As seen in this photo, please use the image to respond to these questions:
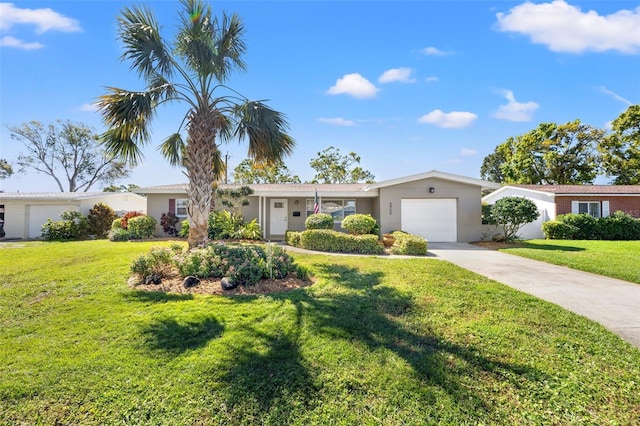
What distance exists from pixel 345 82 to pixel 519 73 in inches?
260

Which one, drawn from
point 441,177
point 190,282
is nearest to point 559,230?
point 441,177

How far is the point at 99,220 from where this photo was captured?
17469 mm

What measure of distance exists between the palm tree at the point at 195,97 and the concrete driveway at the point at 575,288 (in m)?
6.84

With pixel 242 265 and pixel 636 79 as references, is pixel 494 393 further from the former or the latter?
pixel 636 79

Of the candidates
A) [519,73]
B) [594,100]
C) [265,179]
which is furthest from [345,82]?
[265,179]

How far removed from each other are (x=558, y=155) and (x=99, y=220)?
39.0 m

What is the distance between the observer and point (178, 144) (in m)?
10.1

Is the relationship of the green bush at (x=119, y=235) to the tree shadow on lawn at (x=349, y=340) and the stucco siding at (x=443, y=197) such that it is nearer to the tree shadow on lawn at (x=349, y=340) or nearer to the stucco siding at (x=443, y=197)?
the tree shadow on lawn at (x=349, y=340)

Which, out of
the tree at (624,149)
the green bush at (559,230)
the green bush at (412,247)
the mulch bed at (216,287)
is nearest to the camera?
the mulch bed at (216,287)

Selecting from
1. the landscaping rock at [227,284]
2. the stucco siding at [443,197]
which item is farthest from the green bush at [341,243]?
the landscaping rock at [227,284]

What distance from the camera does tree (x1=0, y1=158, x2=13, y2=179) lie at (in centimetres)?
3073

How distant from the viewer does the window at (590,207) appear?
18.4m

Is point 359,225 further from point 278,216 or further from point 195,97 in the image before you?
point 195,97

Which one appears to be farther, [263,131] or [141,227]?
[141,227]
